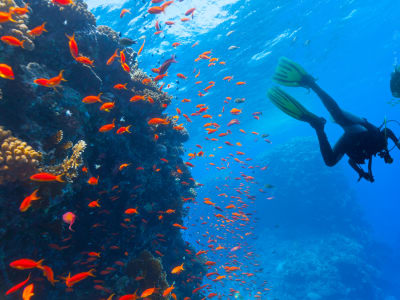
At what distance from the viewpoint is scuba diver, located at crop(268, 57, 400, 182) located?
304 cm

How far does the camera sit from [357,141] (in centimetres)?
317

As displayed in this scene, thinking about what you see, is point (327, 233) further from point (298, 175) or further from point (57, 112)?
point (57, 112)

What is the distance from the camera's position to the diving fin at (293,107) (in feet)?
11.6

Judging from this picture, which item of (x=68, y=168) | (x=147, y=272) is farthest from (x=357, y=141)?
(x=147, y=272)

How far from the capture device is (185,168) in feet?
36.7

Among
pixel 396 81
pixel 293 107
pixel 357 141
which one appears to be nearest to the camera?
pixel 357 141

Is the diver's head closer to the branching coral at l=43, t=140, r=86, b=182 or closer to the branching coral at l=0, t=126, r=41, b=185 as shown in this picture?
the branching coral at l=43, t=140, r=86, b=182

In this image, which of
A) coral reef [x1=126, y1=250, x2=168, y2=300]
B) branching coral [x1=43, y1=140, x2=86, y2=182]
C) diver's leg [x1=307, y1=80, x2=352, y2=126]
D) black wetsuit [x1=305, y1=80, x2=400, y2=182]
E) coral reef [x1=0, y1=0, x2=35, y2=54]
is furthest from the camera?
coral reef [x1=126, y1=250, x2=168, y2=300]

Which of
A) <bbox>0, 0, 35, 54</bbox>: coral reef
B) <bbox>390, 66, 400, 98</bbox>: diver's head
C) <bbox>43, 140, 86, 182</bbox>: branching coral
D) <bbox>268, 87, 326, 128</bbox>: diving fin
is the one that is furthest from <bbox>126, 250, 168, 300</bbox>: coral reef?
<bbox>390, 66, 400, 98</bbox>: diver's head

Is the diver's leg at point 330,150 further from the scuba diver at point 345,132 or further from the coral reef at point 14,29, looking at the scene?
the coral reef at point 14,29

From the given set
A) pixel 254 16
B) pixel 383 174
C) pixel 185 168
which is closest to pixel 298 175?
pixel 254 16

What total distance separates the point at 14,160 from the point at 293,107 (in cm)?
489

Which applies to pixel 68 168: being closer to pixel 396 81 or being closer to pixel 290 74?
pixel 290 74

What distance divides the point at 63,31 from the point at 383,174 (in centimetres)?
15157
